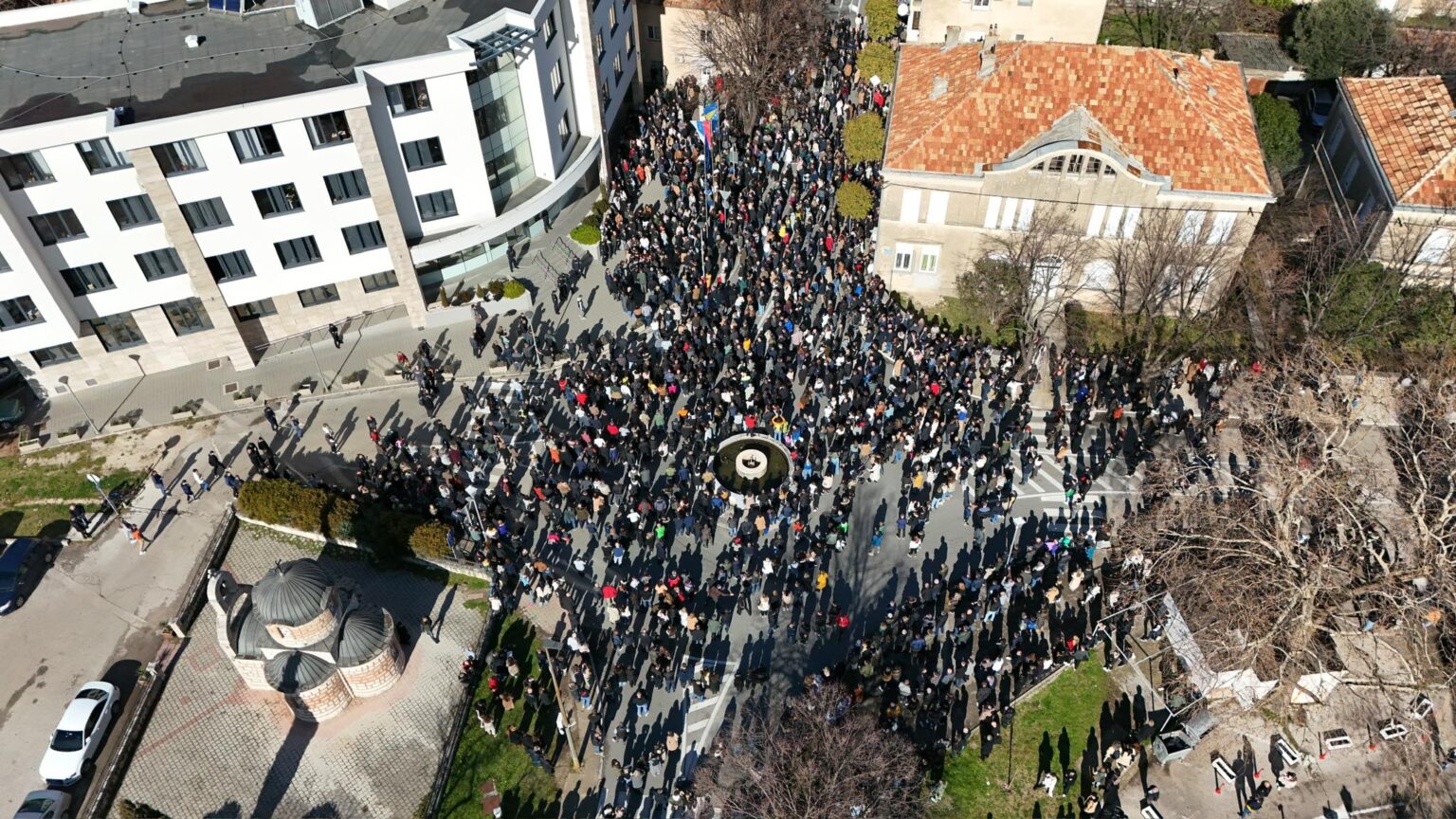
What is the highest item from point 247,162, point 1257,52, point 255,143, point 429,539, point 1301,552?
point 255,143

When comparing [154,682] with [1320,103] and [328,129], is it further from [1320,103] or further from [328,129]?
[1320,103]

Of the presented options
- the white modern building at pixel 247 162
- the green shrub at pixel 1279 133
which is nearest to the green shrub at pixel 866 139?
the white modern building at pixel 247 162

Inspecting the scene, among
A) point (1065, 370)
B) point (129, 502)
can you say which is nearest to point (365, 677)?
point (129, 502)

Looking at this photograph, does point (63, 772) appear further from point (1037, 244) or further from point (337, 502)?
point (1037, 244)

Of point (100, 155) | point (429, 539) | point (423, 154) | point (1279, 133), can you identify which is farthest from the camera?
point (1279, 133)

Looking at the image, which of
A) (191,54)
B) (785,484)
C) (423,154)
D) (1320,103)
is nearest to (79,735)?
(785,484)
